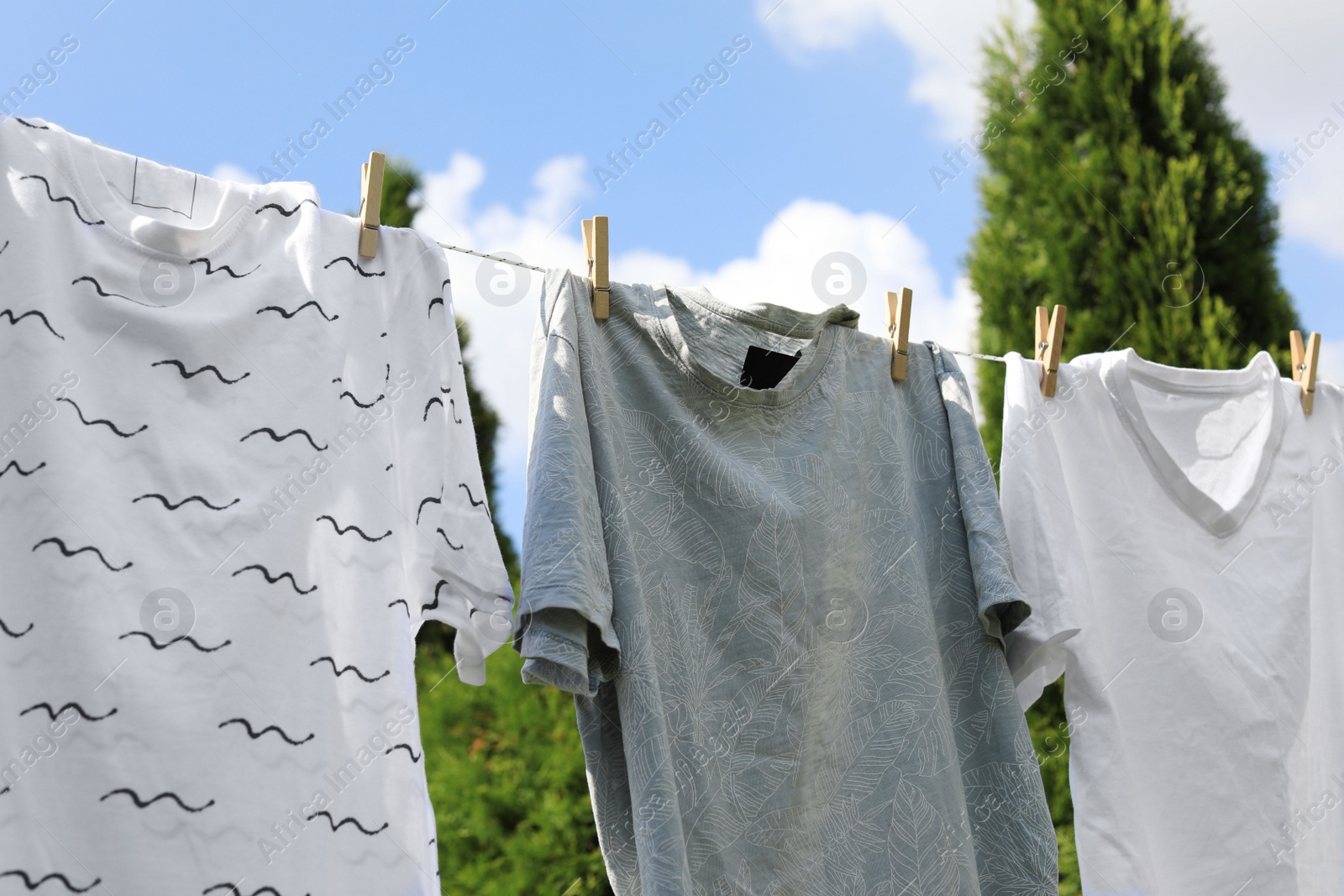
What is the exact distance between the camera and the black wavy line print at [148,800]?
1141 mm

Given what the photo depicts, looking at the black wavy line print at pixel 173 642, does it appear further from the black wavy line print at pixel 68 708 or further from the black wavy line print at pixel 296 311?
the black wavy line print at pixel 296 311

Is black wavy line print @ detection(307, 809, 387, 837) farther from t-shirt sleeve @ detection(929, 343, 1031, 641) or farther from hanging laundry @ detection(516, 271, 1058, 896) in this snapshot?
t-shirt sleeve @ detection(929, 343, 1031, 641)

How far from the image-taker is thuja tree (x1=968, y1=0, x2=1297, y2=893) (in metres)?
3.40

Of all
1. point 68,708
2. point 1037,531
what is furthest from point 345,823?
point 1037,531

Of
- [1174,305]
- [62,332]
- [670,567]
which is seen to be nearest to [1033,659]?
[670,567]

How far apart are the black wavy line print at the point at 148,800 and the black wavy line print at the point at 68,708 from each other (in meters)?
0.07

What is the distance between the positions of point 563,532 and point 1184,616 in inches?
46.5

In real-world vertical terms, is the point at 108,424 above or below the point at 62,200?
A: below

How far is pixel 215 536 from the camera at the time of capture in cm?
128

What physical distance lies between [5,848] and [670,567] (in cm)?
80

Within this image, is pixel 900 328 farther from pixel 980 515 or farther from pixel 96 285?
pixel 96 285

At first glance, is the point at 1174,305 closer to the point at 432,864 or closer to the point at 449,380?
the point at 449,380

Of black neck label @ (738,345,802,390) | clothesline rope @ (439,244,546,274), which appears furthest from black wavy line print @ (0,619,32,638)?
black neck label @ (738,345,802,390)

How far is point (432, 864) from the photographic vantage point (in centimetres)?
132
